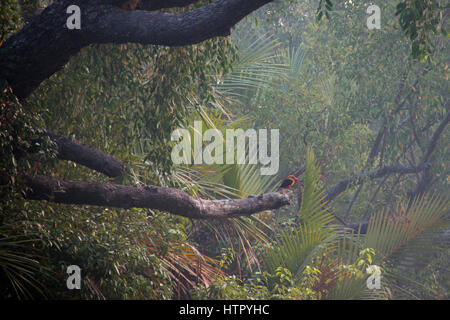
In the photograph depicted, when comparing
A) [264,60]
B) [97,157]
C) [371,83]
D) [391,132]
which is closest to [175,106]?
[97,157]

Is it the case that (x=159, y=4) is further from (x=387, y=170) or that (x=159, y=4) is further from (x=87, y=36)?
(x=387, y=170)

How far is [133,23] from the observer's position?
13.3 ft

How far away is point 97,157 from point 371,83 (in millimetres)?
5921

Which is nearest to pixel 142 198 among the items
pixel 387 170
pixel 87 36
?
pixel 87 36

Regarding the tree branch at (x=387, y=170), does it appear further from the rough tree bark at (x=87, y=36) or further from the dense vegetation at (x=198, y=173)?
the rough tree bark at (x=87, y=36)

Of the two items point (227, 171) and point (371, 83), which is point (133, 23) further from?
point (371, 83)

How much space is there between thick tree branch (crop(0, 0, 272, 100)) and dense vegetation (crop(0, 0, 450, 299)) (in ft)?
0.70

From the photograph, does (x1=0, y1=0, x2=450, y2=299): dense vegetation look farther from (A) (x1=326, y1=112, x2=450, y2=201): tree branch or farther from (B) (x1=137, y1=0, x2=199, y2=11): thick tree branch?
(B) (x1=137, y1=0, x2=199, y2=11): thick tree branch

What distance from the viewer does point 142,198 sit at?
15.4ft

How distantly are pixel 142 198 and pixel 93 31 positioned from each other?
151 cm

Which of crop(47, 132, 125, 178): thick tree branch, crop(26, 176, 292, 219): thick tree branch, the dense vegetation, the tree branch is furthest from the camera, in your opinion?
the tree branch

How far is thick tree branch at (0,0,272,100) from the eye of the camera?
399 cm

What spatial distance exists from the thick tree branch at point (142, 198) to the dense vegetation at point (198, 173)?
0.18 metres

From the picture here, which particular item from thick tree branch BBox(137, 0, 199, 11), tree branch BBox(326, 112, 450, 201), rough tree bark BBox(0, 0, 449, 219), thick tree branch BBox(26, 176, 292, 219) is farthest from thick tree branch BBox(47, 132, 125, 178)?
tree branch BBox(326, 112, 450, 201)
